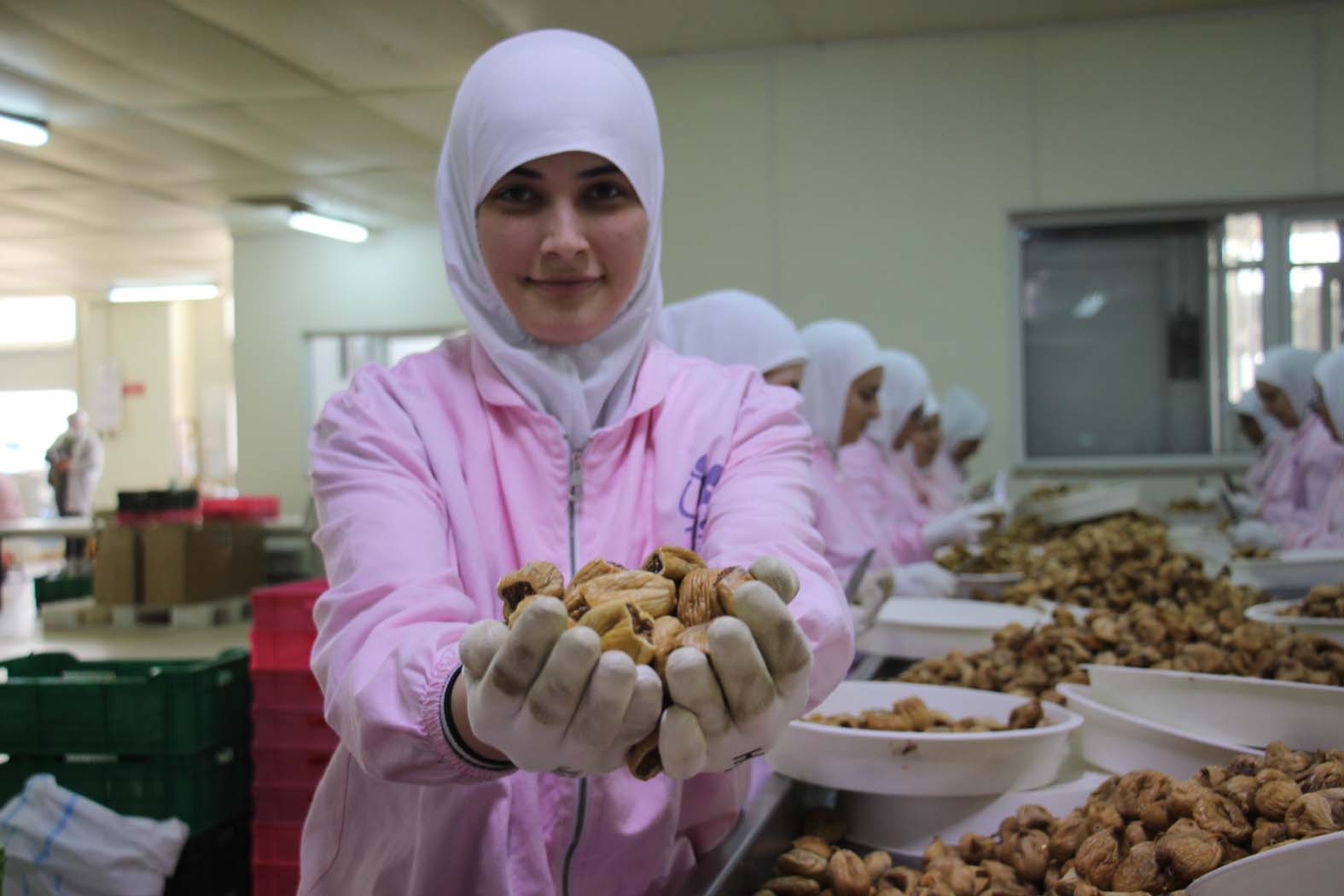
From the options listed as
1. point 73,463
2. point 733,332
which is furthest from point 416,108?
point 73,463

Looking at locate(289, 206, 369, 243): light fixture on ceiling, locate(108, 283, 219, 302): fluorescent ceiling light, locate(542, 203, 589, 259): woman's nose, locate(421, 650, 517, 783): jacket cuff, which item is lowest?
locate(421, 650, 517, 783): jacket cuff

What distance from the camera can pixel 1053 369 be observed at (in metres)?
6.45

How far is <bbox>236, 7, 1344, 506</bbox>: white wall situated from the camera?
594cm

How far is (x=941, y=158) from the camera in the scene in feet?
20.4

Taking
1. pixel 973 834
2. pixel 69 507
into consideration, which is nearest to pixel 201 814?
pixel 973 834

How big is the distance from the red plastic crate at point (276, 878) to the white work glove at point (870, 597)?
1.68 metres

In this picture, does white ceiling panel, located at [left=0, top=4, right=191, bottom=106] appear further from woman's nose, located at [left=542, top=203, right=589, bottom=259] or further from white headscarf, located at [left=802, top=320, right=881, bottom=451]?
woman's nose, located at [left=542, top=203, right=589, bottom=259]

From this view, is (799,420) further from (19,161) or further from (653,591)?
(19,161)

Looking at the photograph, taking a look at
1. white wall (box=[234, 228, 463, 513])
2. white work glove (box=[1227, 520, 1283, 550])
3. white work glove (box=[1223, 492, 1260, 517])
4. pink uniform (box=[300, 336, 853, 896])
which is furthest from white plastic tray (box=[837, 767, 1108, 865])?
white wall (box=[234, 228, 463, 513])

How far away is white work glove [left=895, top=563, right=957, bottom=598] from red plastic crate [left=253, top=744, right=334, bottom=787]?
69.4 inches

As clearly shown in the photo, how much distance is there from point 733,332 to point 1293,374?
3.96 m

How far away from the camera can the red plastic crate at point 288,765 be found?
2.78m

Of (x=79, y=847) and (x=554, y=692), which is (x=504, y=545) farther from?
(x=79, y=847)

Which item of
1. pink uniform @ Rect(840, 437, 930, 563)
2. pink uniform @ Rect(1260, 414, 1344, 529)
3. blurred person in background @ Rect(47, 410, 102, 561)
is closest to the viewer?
pink uniform @ Rect(840, 437, 930, 563)
